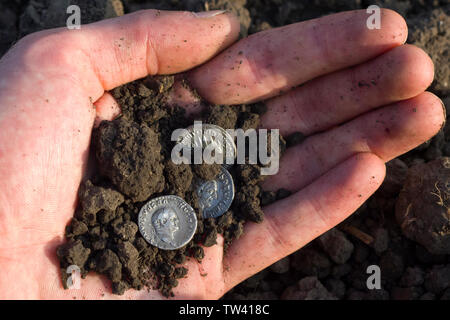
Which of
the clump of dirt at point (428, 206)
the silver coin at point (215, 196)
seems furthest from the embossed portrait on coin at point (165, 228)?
the clump of dirt at point (428, 206)

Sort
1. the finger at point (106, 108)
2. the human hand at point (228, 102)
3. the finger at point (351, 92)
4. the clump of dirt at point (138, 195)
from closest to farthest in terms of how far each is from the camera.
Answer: the human hand at point (228, 102)
the clump of dirt at point (138, 195)
the finger at point (351, 92)
the finger at point (106, 108)

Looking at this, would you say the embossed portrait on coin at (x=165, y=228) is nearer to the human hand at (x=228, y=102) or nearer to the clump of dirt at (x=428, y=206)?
the human hand at (x=228, y=102)

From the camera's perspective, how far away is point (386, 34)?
12.6 ft

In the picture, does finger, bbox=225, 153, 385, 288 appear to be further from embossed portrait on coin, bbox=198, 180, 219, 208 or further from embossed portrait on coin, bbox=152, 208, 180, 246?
embossed portrait on coin, bbox=152, 208, 180, 246

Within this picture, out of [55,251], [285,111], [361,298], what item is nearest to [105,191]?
[55,251]

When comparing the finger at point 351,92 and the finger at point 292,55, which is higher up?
the finger at point 292,55

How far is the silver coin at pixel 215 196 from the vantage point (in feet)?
13.2

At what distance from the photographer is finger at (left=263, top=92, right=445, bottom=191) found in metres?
3.89

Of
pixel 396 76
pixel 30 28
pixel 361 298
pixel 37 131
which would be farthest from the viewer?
pixel 30 28

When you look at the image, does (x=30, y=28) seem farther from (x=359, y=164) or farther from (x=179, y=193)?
(x=359, y=164)

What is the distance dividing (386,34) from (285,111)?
1.09 m

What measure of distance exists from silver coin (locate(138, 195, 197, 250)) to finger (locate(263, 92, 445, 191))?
32.4 inches

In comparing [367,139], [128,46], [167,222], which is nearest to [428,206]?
[367,139]

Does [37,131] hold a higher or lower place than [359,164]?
higher
